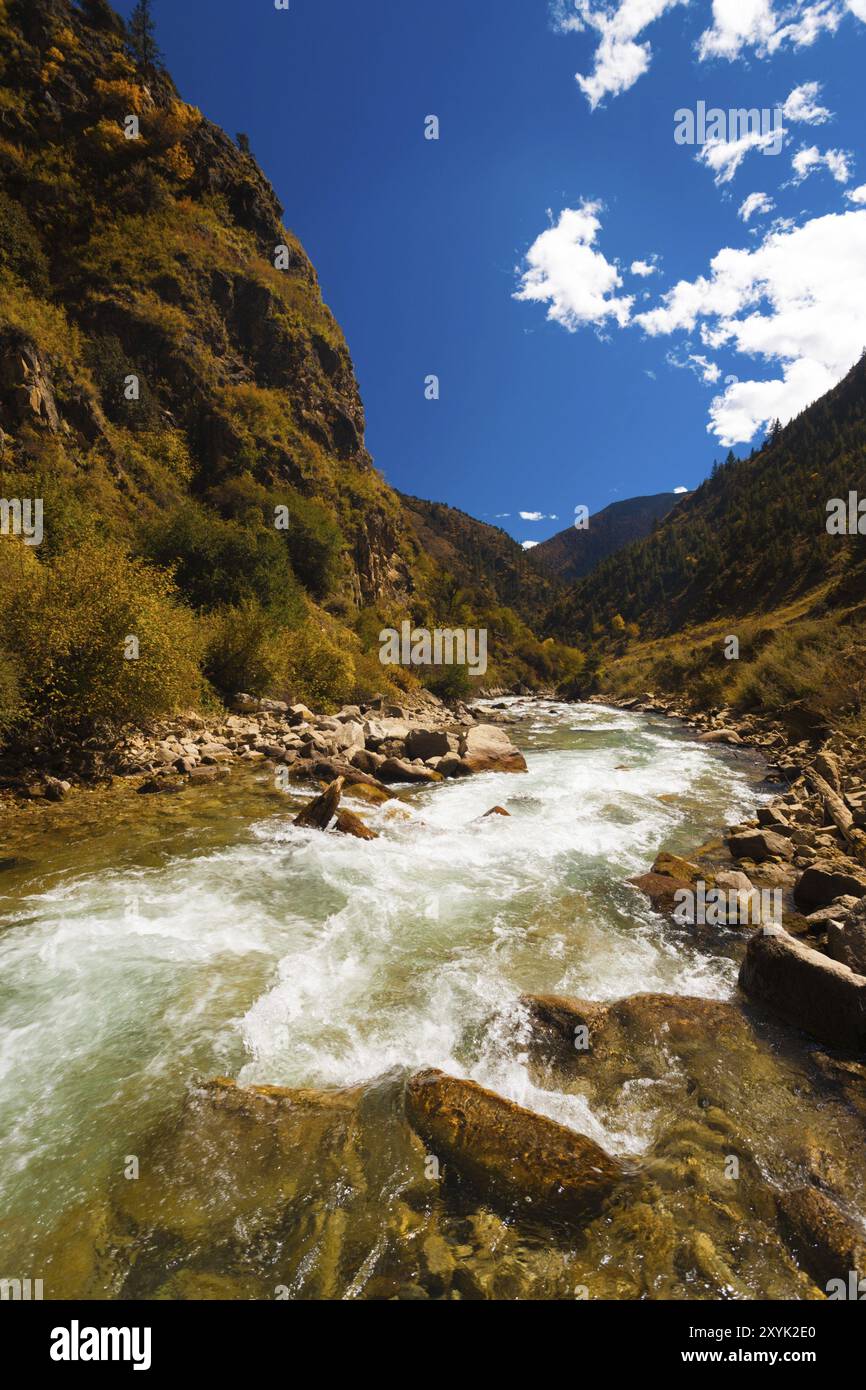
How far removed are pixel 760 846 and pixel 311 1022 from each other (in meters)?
8.80

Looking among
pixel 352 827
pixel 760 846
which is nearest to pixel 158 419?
pixel 352 827

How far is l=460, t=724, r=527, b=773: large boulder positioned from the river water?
6.30 meters

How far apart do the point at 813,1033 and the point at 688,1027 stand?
1.23 meters

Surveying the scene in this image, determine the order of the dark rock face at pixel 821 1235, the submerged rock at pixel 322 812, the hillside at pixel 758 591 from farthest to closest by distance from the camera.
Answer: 1. the hillside at pixel 758 591
2. the submerged rock at pixel 322 812
3. the dark rock face at pixel 821 1235

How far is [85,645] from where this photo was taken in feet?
40.7

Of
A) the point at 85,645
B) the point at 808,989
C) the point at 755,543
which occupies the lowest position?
the point at 808,989

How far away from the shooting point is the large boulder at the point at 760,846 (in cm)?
1006

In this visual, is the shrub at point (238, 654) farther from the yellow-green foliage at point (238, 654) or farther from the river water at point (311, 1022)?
the river water at point (311, 1022)

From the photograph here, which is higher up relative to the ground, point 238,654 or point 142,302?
point 142,302

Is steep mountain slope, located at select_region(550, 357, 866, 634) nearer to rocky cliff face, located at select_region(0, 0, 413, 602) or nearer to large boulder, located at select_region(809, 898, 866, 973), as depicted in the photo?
large boulder, located at select_region(809, 898, 866, 973)

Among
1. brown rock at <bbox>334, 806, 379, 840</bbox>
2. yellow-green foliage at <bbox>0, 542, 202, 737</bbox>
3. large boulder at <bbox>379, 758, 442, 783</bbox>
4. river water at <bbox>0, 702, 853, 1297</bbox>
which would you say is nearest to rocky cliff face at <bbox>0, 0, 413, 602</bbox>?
yellow-green foliage at <bbox>0, 542, 202, 737</bbox>

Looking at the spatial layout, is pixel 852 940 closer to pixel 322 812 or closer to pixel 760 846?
pixel 760 846

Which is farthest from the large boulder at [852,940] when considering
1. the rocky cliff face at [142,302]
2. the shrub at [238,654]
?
the rocky cliff face at [142,302]

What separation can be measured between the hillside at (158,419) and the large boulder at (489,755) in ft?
30.9
